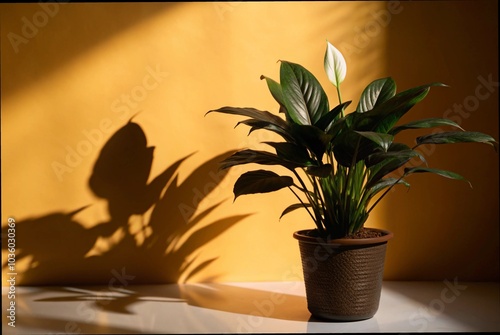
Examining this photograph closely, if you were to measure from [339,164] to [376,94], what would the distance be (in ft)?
0.80

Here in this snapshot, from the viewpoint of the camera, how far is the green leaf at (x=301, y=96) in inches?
67.1

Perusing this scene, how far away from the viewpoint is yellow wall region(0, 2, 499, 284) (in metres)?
2.13

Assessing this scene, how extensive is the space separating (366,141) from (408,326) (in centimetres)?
52

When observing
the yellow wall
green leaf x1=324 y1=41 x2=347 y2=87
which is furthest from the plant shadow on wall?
green leaf x1=324 y1=41 x2=347 y2=87

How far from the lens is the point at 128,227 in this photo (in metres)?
2.17

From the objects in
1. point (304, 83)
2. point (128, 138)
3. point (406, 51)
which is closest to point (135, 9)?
point (128, 138)

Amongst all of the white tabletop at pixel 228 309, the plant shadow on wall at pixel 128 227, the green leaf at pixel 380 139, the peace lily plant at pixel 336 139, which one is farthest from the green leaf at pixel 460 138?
the plant shadow on wall at pixel 128 227

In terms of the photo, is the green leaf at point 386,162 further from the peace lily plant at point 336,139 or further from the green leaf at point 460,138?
the green leaf at point 460,138

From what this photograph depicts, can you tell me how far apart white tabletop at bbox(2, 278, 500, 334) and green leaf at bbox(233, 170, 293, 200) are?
37 centimetres

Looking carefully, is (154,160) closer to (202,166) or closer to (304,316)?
(202,166)

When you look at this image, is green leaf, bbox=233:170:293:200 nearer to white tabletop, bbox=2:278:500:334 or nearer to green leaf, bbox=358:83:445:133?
green leaf, bbox=358:83:445:133

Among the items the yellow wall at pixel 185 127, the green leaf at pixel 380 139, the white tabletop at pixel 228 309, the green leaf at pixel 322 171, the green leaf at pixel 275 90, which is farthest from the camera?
the yellow wall at pixel 185 127

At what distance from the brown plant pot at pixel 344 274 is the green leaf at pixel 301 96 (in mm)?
340

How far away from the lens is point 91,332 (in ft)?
5.33
